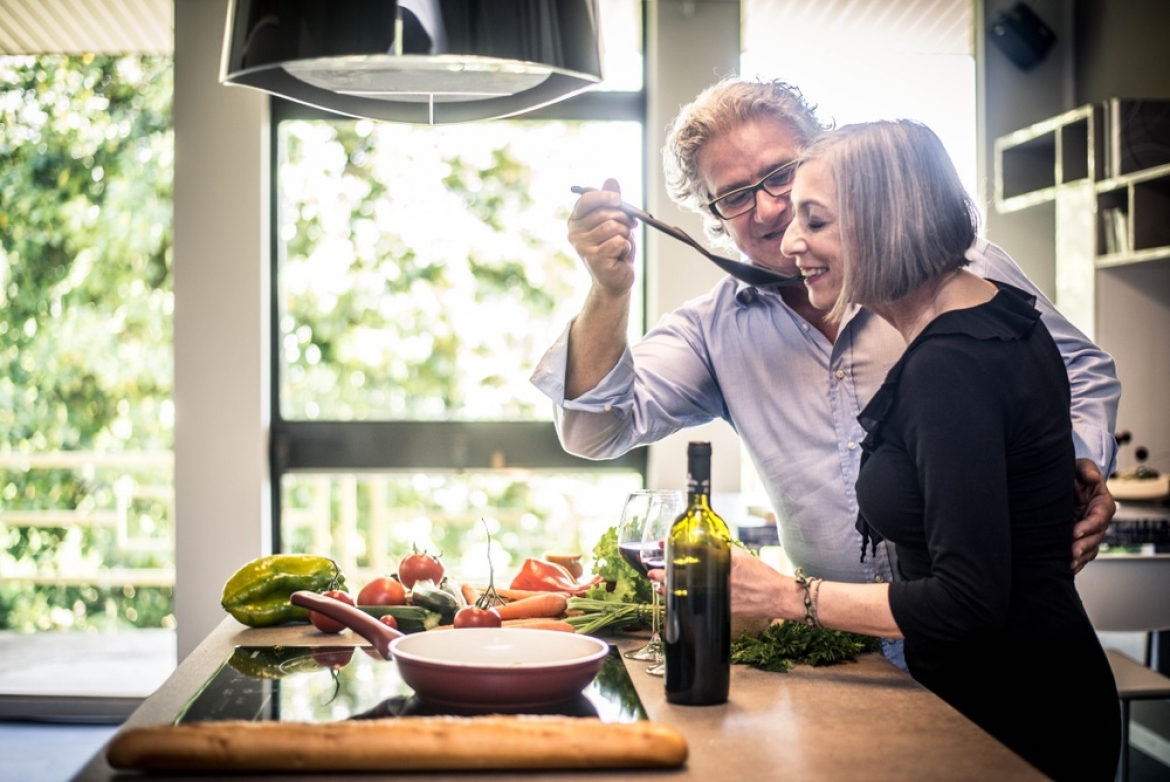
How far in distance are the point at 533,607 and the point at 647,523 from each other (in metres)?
0.37

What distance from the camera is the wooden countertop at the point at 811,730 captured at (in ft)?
3.52

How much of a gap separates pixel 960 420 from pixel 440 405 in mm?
4180

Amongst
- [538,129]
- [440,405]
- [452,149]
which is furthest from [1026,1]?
[440,405]

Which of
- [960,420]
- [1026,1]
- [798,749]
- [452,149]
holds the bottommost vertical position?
[798,749]

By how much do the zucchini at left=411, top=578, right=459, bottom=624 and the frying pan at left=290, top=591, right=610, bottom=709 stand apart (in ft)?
0.95

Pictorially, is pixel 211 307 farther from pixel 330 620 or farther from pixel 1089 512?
pixel 1089 512

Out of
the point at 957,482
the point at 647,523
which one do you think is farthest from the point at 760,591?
the point at 957,482

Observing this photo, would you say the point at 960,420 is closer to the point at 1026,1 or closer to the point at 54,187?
the point at 1026,1

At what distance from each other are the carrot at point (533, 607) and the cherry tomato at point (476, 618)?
0.16 metres

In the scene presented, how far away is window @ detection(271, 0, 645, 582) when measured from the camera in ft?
14.7

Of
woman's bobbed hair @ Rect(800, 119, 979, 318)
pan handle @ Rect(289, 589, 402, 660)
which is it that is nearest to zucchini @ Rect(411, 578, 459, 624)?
pan handle @ Rect(289, 589, 402, 660)

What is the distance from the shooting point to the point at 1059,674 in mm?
1396

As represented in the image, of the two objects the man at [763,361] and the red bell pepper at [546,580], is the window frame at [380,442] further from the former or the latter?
the red bell pepper at [546,580]

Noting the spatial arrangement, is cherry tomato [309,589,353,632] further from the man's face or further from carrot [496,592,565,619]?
the man's face
